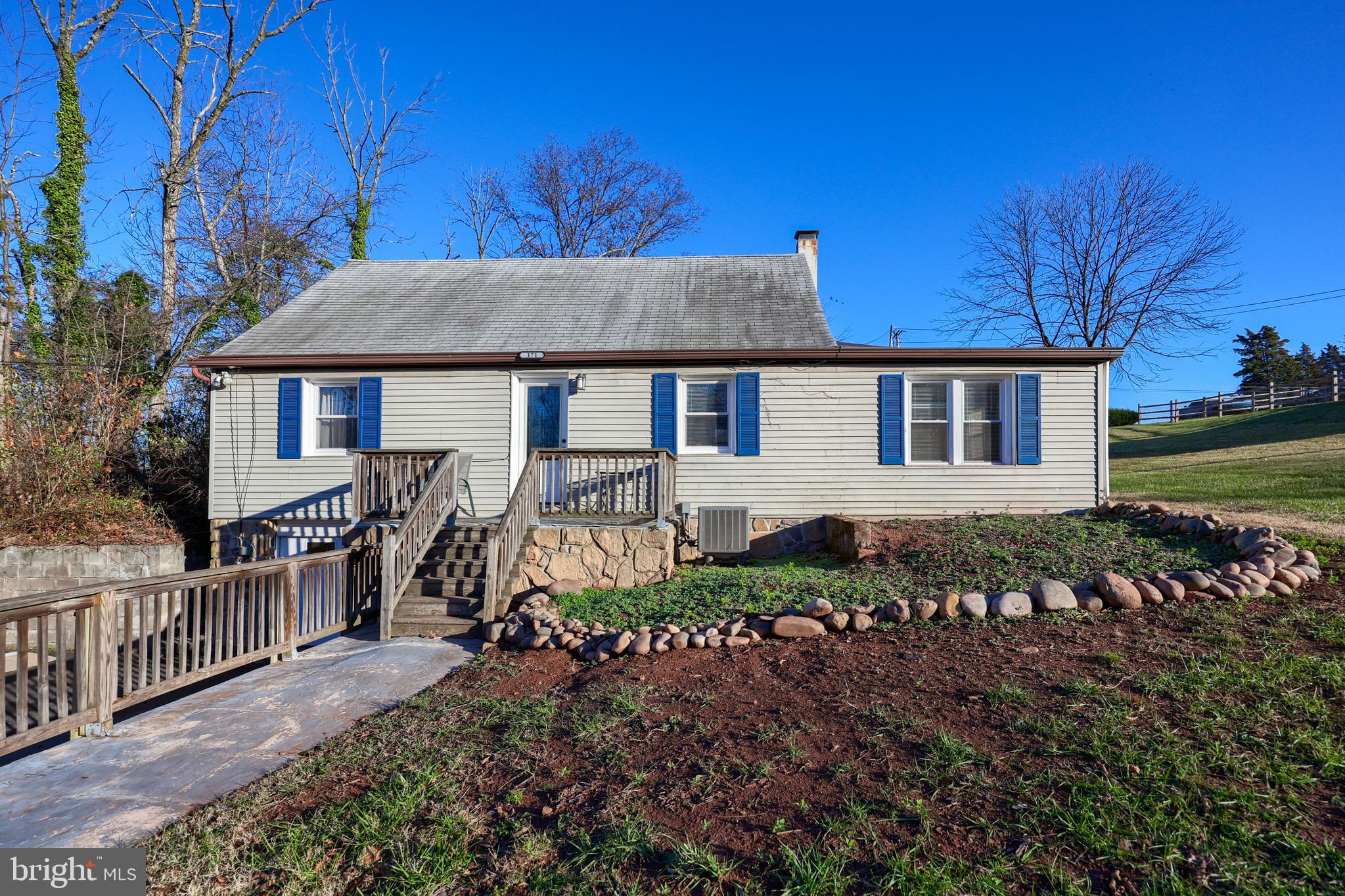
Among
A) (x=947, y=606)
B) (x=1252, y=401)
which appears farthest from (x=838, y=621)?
(x=1252, y=401)

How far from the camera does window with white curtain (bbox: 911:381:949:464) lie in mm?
10195

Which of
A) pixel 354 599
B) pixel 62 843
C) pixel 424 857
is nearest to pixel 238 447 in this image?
pixel 354 599

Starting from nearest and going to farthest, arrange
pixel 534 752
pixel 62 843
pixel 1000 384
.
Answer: pixel 62 843 → pixel 534 752 → pixel 1000 384

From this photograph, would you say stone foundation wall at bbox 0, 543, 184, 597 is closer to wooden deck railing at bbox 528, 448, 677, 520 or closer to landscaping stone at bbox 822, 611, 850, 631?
wooden deck railing at bbox 528, 448, 677, 520

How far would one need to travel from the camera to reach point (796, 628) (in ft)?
16.9

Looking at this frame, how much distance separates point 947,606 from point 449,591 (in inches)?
198

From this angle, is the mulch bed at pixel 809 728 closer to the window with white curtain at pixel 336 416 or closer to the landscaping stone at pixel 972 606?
the landscaping stone at pixel 972 606

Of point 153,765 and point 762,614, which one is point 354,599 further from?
point 762,614

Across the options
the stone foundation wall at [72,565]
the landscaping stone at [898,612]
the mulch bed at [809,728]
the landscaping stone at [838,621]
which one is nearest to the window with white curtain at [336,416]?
the stone foundation wall at [72,565]

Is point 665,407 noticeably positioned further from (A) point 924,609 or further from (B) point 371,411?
(A) point 924,609

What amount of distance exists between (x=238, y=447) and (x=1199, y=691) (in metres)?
12.0

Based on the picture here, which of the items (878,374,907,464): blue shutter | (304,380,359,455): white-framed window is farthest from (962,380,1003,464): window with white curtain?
(304,380,359,455): white-framed window

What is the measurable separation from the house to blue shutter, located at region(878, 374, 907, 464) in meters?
0.03

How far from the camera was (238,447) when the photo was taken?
34.5ft
